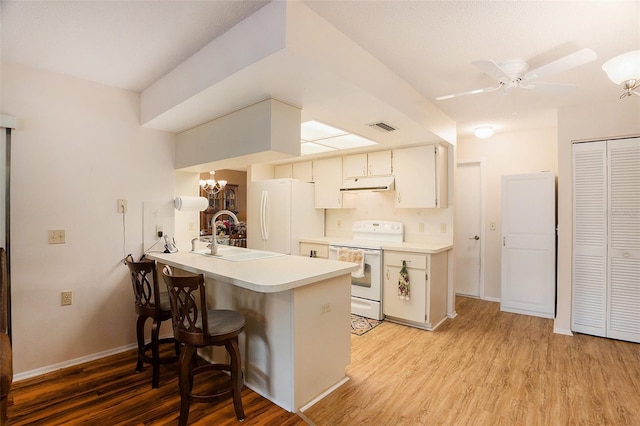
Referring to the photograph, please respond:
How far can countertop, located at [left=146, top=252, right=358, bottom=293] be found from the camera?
1849 mm

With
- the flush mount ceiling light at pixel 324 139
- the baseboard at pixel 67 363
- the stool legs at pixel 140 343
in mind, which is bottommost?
the baseboard at pixel 67 363

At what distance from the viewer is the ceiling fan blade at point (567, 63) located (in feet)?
5.84

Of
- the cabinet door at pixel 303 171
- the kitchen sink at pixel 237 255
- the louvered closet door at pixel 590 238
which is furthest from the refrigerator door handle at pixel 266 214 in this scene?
the louvered closet door at pixel 590 238

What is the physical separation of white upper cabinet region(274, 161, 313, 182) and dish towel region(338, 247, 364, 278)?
1474 mm

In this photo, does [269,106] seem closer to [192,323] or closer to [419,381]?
[192,323]

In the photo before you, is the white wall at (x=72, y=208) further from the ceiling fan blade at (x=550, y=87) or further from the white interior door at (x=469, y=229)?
the white interior door at (x=469, y=229)

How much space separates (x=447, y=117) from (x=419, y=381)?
9.05 feet

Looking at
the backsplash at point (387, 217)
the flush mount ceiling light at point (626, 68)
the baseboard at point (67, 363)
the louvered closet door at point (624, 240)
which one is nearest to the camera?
the flush mount ceiling light at point (626, 68)

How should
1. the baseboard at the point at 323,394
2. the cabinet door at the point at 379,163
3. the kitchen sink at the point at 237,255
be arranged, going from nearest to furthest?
the baseboard at the point at 323,394, the kitchen sink at the point at 237,255, the cabinet door at the point at 379,163

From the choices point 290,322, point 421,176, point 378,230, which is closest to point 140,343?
point 290,322

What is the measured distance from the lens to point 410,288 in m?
3.53

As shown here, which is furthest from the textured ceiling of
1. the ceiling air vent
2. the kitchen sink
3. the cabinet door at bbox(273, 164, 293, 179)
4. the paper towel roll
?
the cabinet door at bbox(273, 164, 293, 179)

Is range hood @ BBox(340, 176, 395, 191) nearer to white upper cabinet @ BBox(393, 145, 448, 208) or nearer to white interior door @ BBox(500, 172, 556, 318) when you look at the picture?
white upper cabinet @ BBox(393, 145, 448, 208)

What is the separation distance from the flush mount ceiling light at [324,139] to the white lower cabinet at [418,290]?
1.38m
